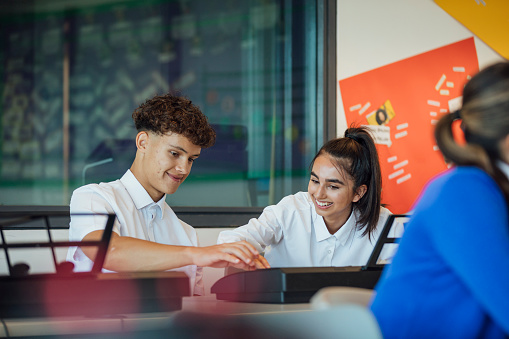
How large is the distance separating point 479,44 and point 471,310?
2805 mm

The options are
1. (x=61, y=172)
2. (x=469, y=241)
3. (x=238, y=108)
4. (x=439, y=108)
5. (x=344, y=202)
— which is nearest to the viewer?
(x=469, y=241)

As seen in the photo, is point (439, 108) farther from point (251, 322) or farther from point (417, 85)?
point (251, 322)

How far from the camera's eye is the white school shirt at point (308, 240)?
221cm

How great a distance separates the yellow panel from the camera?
10.7 feet

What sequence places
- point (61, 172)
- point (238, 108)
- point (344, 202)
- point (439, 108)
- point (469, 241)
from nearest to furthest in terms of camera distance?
point (469, 241), point (344, 202), point (61, 172), point (238, 108), point (439, 108)

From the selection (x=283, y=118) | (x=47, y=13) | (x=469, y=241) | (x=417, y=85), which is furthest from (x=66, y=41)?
(x=469, y=241)

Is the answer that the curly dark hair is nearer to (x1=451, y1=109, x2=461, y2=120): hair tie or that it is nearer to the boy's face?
the boy's face

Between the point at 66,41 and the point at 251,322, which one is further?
the point at 66,41

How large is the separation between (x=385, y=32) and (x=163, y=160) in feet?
5.67

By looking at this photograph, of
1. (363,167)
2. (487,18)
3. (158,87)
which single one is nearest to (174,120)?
(363,167)

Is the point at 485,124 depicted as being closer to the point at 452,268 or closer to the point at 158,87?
the point at 452,268

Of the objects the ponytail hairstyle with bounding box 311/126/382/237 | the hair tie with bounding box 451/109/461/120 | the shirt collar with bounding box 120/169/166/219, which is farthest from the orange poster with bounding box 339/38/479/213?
the hair tie with bounding box 451/109/461/120

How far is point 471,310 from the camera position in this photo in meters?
0.91

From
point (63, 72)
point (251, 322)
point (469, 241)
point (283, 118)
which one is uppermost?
point (63, 72)
